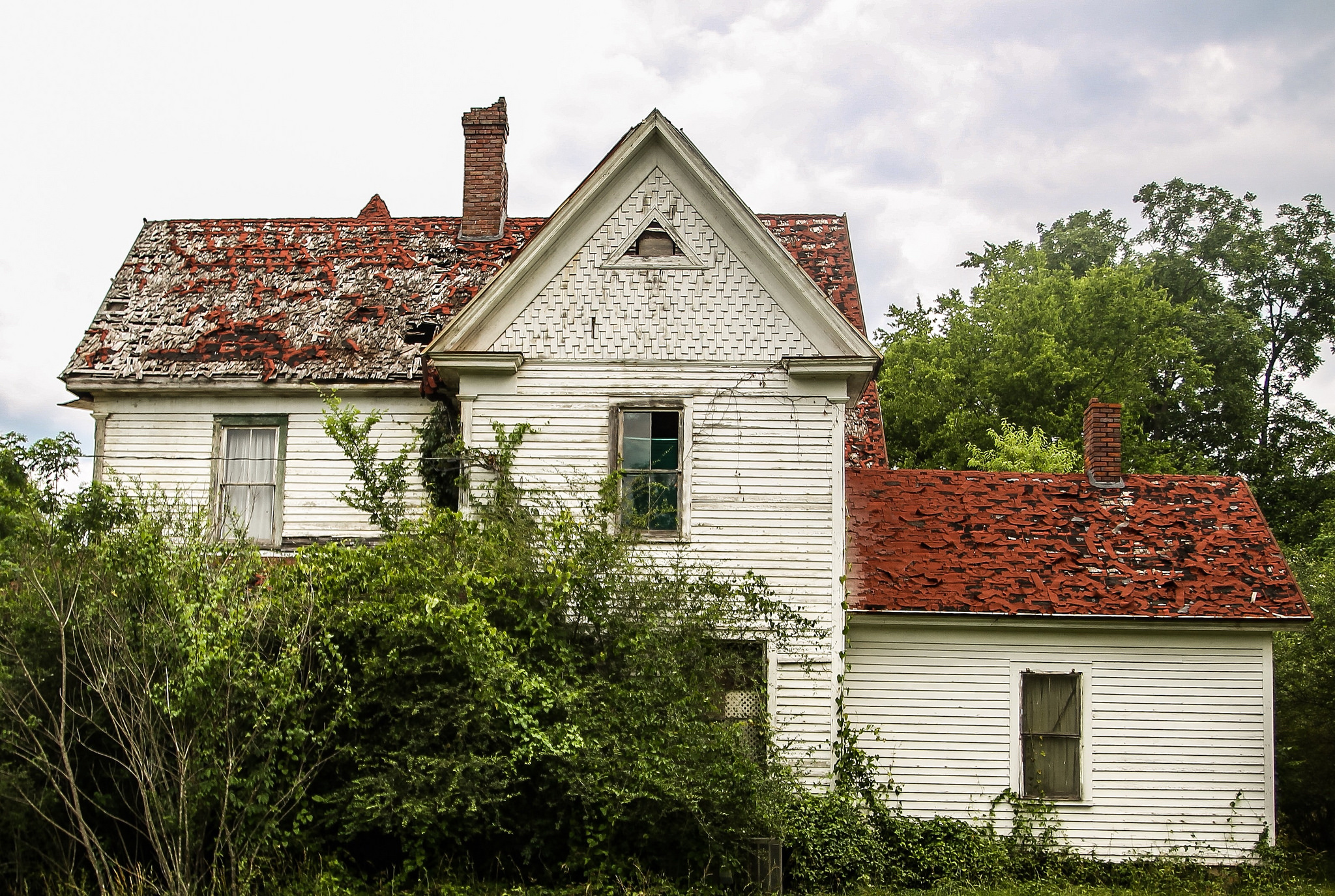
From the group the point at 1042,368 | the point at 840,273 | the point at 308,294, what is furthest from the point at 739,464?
the point at 1042,368

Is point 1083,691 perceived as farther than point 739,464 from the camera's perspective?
Yes

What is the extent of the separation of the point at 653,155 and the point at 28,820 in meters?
9.94

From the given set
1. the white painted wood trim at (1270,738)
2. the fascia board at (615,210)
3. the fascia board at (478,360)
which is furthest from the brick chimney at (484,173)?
the white painted wood trim at (1270,738)

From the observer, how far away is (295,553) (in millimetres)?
11414

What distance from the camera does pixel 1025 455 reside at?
28547 mm

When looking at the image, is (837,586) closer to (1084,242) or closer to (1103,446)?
(1103,446)

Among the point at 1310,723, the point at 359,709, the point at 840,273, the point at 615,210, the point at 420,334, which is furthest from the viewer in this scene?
the point at 840,273

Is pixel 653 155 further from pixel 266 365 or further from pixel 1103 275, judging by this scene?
pixel 1103 275

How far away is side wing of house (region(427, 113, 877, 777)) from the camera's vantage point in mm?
14023

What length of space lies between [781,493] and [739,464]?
0.61m

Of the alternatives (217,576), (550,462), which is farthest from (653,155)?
(217,576)

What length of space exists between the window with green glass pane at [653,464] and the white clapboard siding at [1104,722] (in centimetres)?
291

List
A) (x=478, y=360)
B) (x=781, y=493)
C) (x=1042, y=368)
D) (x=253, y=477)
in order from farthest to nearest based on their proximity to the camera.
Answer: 1. (x=1042, y=368)
2. (x=253, y=477)
3. (x=478, y=360)
4. (x=781, y=493)

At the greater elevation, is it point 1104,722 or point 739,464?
point 739,464
